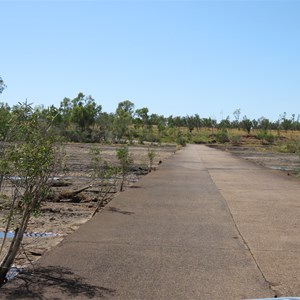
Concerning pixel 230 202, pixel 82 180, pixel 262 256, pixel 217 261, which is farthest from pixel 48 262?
pixel 82 180

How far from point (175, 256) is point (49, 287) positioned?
85.1 inches

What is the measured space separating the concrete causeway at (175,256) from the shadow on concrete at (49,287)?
0.01 meters

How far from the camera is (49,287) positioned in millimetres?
5594

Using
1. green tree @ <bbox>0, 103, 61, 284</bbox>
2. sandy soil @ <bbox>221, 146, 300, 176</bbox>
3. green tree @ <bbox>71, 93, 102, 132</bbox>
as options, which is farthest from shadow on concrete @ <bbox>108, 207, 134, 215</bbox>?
green tree @ <bbox>71, 93, 102, 132</bbox>

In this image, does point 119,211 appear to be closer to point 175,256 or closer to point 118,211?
point 118,211

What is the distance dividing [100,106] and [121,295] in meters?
98.3

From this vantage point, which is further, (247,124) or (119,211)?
(247,124)

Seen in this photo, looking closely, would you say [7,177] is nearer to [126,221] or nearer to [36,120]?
[36,120]

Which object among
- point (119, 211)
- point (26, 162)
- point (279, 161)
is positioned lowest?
point (279, 161)

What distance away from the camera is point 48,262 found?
674cm

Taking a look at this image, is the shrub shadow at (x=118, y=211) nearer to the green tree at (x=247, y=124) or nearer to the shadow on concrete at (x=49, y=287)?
the shadow on concrete at (x=49, y=287)

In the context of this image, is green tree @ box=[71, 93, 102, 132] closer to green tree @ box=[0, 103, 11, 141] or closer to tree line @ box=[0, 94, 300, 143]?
tree line @ box=[0, 94, 300, 143]

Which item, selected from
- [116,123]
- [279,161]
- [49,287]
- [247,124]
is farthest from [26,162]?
[247,124]

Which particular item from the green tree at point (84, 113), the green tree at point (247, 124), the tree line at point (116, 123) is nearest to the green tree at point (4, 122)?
the tree line at point (116, 123)
